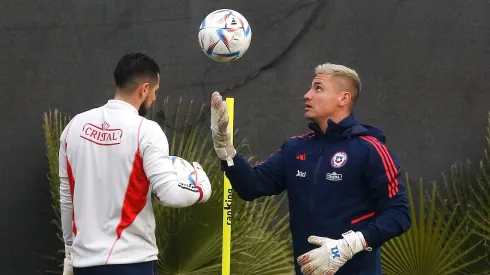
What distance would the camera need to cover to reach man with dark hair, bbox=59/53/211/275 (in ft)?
12.5

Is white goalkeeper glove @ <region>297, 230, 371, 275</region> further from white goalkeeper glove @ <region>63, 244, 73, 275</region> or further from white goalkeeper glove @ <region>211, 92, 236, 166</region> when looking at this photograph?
white goalkeeper glove @ <region>63, 244, 73, 275</region>

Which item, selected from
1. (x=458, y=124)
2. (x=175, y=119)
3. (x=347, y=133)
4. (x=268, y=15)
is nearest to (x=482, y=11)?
(x=458, y=124)

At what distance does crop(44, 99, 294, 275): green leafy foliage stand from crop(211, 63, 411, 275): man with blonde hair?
1550 millimetres

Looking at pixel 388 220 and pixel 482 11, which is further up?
pixel 482 11

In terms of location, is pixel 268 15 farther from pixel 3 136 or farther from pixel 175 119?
pixel 3 136

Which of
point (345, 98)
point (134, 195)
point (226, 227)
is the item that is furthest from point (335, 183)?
point (226, 227)

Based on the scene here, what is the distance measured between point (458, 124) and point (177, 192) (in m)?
3.92

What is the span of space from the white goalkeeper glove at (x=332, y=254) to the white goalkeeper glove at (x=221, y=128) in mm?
700

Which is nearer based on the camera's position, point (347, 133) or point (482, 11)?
point (347, 133)

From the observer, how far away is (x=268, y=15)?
6.97 meters

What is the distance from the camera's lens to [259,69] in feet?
22.9

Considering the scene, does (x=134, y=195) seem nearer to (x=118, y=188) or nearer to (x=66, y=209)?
(x=118, y=188)

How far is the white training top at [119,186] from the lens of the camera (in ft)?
12.4

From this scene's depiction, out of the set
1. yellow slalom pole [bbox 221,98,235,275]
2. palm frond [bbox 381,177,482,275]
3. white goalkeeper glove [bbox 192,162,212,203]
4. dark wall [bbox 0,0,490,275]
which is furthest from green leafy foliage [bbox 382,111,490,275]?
white goalkeeper glove [bbox 192,162,212,203]
